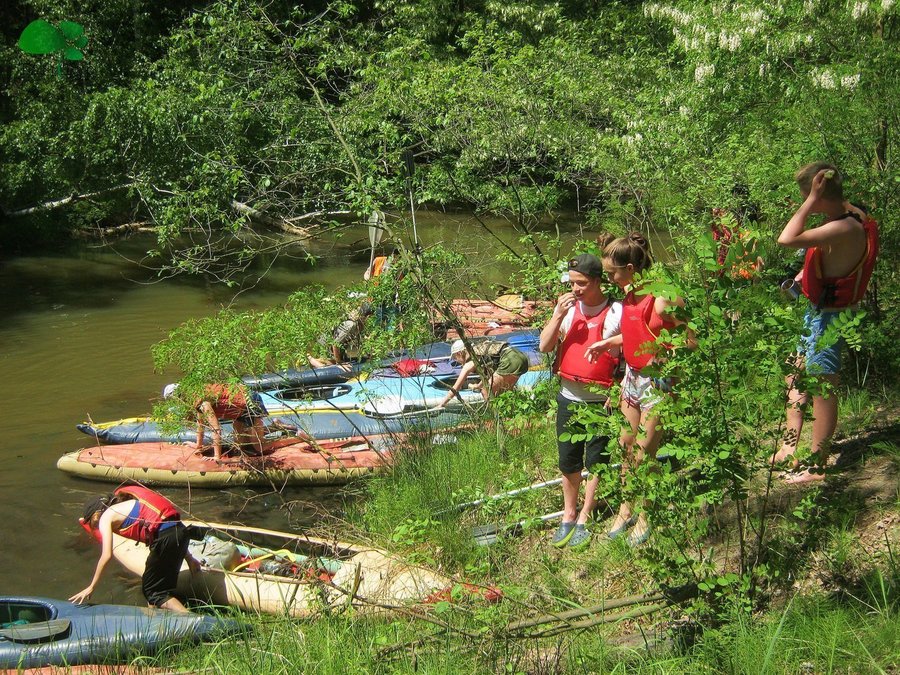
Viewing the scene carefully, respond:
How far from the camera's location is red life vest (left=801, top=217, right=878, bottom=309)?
3896 millimetres

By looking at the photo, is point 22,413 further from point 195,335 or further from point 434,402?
point 434,402

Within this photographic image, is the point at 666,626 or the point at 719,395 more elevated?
the point at 719,395

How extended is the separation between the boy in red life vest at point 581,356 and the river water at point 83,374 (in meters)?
2.07

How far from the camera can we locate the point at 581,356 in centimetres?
448

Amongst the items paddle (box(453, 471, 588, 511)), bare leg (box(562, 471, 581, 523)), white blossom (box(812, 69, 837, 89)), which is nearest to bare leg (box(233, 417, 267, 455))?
paddle (box(453, 471, 588, 511))

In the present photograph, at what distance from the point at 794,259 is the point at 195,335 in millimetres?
4534

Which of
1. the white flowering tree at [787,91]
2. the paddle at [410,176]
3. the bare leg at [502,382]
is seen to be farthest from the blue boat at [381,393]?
the white flowering tree at [787,91]

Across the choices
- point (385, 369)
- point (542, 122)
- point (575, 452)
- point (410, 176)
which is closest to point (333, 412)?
point (385, 369)

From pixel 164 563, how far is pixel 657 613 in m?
3.43

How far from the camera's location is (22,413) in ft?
33.1

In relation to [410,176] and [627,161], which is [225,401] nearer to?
[410,176]

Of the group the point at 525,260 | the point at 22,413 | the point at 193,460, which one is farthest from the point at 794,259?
the point at 22,413

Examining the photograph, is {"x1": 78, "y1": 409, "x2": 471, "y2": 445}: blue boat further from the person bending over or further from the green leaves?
the green leaves

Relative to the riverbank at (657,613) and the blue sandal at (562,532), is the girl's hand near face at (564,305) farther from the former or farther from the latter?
the blue sandal at (562,532)
